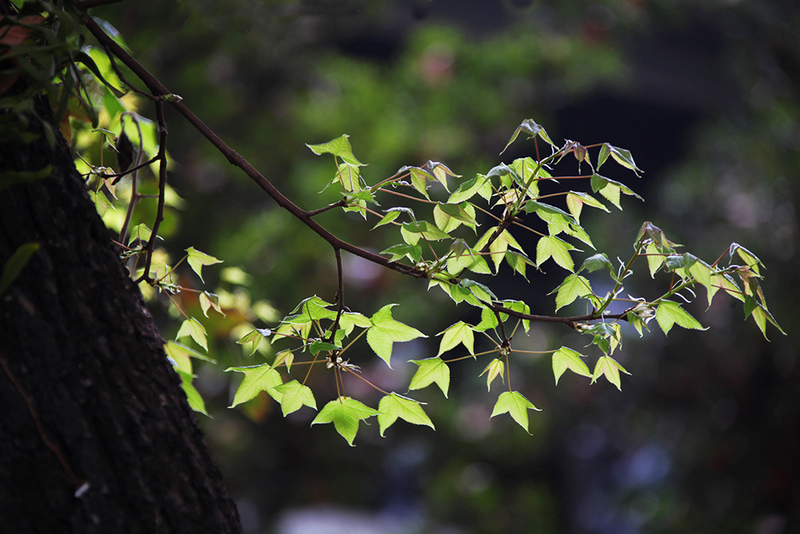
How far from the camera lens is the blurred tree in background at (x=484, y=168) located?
1730 mm

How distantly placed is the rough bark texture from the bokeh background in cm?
95

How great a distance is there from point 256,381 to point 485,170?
62.7 inches

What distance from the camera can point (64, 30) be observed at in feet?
1.18

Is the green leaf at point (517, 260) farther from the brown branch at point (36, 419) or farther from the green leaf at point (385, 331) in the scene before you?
the brown branch at point (36, 419)

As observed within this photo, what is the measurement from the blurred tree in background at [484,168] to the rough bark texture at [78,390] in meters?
0.96

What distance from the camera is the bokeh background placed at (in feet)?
5.67

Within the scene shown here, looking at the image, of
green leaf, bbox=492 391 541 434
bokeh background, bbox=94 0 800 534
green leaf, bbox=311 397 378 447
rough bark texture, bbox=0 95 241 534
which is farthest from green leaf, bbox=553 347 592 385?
bokeh background, bbox=94 0 800 534

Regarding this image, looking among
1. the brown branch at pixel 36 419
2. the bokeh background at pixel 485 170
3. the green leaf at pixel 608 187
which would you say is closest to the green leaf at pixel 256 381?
the brown branch at pixel 36 419

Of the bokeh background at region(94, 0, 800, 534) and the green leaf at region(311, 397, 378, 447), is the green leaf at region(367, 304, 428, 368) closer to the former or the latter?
the green leaf at region(311, 397, 378, 447)

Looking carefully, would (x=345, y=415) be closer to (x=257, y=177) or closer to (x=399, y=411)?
(x=399, y=411)

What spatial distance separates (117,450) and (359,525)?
2.68 metres

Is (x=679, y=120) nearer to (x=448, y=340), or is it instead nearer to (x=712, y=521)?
(x=712, y=521)

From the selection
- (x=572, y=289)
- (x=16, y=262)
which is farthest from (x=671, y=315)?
(x=16, y=262)

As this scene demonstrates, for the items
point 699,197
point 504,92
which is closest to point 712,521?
point 699,197
